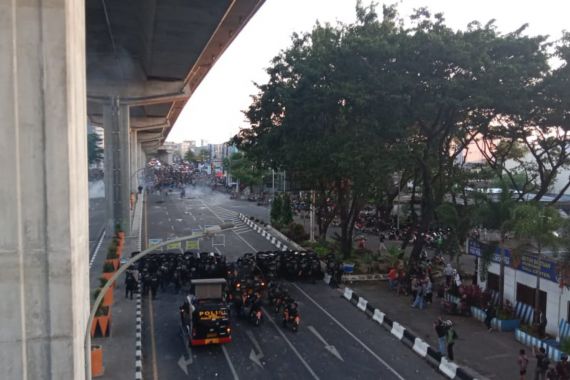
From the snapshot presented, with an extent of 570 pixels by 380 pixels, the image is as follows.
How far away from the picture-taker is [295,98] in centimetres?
3238

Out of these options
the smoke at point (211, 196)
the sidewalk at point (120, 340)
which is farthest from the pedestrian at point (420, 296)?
the smoke at point (211, 196)

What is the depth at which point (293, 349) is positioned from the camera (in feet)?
64.6

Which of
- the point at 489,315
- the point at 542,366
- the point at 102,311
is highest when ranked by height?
the point at 102,311

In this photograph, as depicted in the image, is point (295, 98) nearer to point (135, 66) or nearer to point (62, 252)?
point (135, 66)

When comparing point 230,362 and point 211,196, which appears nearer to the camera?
point 230,362

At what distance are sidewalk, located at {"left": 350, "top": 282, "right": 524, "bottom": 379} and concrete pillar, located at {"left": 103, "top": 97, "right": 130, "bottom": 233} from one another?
21.9 m

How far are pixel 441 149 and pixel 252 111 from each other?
1499 cm

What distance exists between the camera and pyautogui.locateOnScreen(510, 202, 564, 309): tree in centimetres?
1974

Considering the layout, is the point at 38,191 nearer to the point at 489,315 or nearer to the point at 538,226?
the point at 538,226

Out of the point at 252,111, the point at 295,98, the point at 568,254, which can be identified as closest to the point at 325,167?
the point at 295,98

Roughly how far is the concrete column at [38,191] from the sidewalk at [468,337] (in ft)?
43.0

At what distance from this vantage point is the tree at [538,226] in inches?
777


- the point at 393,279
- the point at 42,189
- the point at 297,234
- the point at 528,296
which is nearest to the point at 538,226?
the point at 528,296

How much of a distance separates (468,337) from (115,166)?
94.8ft
